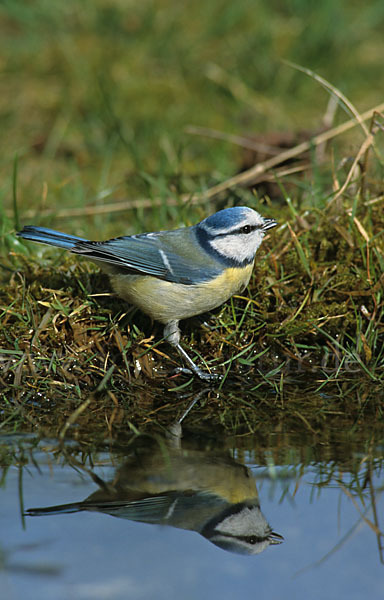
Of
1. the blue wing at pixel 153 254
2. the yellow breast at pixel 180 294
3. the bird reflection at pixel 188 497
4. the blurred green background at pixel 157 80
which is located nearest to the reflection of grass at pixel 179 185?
the blurred green background at pixel 157 80

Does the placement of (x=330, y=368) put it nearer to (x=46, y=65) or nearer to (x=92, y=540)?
(x=92, y=540)

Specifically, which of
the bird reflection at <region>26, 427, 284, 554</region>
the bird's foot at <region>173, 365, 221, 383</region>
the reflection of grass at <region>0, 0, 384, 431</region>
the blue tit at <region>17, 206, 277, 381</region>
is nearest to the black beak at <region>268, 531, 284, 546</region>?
the bird reflection at <region>26, 427, 284, 554</region>

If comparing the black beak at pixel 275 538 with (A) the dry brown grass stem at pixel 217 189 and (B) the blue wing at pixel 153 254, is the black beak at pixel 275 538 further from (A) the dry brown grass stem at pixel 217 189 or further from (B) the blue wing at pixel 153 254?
(A) the dry brown grass stem at pixel 217 189

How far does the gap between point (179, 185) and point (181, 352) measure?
1.72 metres

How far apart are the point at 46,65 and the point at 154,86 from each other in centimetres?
107

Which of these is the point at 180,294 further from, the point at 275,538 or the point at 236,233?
the point at 275,538

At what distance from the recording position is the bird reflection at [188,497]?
2.05 m

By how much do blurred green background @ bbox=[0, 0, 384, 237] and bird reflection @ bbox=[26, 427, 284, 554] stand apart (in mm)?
2885

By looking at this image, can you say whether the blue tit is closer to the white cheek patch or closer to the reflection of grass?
the white cheek patch

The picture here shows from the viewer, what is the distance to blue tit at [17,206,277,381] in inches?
136

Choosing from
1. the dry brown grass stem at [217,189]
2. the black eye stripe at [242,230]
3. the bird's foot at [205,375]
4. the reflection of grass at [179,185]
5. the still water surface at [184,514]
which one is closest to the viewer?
the still water surface at [184,514]

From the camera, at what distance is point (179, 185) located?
4832 millimetres

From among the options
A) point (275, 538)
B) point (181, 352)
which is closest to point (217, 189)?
point (181, 352)

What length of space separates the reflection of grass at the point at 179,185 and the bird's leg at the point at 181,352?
0.26 ft
